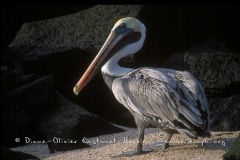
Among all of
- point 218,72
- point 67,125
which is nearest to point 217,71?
point 218,72

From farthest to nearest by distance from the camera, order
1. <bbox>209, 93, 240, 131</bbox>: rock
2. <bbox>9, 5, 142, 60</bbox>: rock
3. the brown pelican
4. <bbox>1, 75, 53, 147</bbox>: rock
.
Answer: <bbox>9, 5, 142, 60</bbox>: rock → <bbox>209, 93, 240, 131</bbox>: rock → <bbox>1, 75, 53, 147</bbox>: rock → the brown pelican

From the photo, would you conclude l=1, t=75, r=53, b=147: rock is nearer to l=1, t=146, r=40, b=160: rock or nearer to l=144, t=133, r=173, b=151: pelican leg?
l=1, t=146, r=40, b=160: rock

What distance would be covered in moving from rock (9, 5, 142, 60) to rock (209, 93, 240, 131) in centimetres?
179

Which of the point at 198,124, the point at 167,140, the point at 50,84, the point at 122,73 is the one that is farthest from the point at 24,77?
the point at 198,124

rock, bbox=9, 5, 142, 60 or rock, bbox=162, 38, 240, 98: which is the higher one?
rock, bbox=9, 5, 142, 60

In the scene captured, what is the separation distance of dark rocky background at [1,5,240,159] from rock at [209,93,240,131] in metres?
0.01

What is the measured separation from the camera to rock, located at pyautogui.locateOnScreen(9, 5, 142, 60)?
791 cm

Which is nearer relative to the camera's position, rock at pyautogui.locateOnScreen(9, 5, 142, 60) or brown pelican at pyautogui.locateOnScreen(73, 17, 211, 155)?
brown pelican at pyautogui.locateOnScreen(73, 17, 211, 155)

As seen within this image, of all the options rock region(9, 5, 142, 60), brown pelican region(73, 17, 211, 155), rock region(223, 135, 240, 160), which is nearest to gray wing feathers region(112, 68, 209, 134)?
brown pelican region(73, 17, 211, 155)

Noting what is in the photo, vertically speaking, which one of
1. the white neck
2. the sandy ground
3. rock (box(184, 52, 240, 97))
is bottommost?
the sandy ground

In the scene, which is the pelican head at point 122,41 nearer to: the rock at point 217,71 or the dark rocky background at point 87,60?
the dark rocky background at point 87,60

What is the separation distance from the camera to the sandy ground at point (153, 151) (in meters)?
5.70

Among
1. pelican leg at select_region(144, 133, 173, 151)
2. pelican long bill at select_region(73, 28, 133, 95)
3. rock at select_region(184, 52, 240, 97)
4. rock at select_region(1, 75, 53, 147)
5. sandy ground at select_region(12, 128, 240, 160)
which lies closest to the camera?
sandy ground at select_region(12, 128, 240, 160)

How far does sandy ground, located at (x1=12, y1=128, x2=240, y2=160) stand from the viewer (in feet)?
18.7
